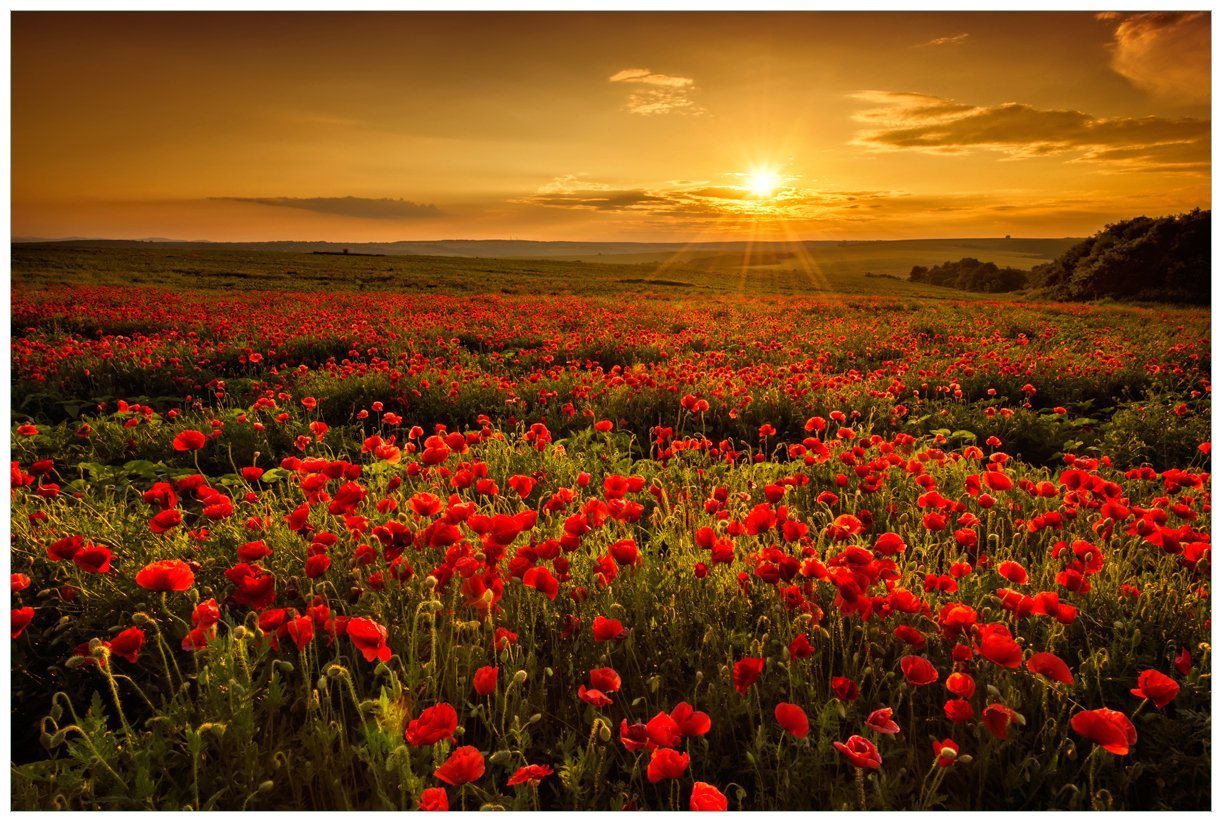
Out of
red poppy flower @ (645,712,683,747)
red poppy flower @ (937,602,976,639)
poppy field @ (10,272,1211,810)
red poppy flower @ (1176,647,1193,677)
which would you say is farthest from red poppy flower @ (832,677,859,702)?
red poppy flower @ (1176,647,1193,677)

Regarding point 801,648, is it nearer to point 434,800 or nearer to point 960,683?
point 960,683

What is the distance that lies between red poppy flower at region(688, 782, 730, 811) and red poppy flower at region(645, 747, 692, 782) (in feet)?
0.15

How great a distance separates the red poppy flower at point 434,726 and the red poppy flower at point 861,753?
0.79 m

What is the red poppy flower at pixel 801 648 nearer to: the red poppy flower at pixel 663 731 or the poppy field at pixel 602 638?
the poppy field at pixel 602 638

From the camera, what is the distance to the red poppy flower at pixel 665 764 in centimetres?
131

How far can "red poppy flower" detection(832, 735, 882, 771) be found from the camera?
133 centimetres

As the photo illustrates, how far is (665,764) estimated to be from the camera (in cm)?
133

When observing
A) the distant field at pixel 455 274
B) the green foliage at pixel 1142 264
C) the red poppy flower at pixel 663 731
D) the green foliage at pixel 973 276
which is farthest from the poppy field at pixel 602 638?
the green foliage at pixel 973 276

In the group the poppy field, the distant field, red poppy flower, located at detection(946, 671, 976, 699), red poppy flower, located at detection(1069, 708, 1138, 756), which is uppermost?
the distant field

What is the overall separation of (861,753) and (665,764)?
41cm

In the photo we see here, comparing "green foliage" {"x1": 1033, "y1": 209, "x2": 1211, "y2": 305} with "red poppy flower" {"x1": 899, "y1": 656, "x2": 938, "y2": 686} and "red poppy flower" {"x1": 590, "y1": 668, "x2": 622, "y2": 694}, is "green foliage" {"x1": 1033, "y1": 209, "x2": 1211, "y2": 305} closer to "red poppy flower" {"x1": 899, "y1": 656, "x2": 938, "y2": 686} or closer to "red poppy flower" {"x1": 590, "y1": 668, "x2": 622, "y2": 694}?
"red poppy flower" {"x1": 899, "y1": 656, "x2": 938, "y2": 686}

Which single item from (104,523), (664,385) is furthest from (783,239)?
(104,523)

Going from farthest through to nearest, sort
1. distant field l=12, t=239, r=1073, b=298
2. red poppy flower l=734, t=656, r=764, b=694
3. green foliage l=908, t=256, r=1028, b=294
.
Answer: green foliage l=908, t=256, r=1028, b=294 → distant field l=12, t=239, r=1073, b=298 → red poppy flower l=734, t=656, r=764, b=694
